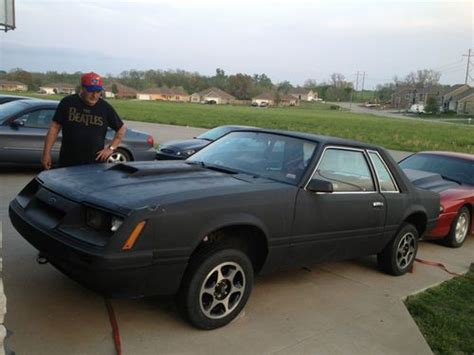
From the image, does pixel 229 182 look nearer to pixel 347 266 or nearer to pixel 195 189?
pixel 195 189

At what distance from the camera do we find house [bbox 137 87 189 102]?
148m

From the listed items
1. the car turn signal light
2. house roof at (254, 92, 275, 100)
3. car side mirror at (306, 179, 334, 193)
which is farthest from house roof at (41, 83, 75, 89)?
the car turn signal light

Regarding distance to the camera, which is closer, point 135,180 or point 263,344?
point 263,344

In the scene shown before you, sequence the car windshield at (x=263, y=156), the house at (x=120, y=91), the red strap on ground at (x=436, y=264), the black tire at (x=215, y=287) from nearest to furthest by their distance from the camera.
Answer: the black tire at (x=215, y=287), the car windshield at (x=263, y=156), the red strap on ground at (x=436, y=264), the house at (x=120, y=91)

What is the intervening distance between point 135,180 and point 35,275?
4.61 ft

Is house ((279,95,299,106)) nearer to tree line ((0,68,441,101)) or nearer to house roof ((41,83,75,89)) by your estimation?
tree line ((0,68,441,101))

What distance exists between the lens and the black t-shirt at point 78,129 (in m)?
5.02

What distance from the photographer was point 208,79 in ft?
575

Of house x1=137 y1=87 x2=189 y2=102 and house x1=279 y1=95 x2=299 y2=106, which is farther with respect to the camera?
house x1=279 y1=95 x2=299 y2=106

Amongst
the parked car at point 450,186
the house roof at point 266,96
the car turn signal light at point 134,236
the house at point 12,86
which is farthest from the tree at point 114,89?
the car turn signal light at point 134,236

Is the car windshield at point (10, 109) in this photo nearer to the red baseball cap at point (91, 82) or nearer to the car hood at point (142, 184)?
the red baseball cap at point (91, 82)

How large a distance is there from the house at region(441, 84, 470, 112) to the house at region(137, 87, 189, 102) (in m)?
74.5

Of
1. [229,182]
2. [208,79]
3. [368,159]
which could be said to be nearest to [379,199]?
[368,159]

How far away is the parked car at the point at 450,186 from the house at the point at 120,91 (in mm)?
129249
